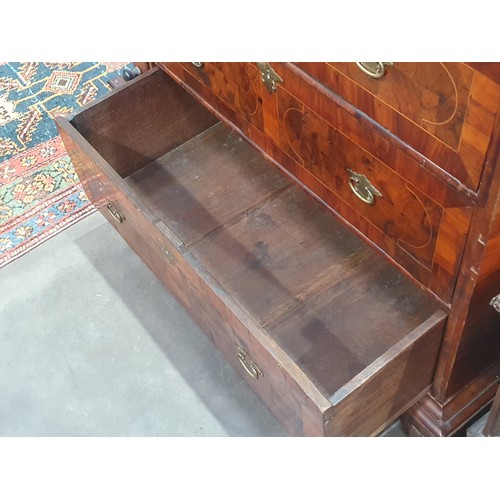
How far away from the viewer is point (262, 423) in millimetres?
1175

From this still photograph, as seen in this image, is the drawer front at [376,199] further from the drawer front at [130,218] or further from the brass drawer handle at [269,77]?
the drawer front at [130,218]

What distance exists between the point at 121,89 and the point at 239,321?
0.54 meters

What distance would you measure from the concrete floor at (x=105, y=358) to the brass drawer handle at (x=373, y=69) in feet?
2.15

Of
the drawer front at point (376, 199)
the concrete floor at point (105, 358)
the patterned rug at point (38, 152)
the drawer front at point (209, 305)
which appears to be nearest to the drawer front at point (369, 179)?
the drawer front at point (376, 199)

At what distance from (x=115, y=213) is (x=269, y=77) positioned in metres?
0.41

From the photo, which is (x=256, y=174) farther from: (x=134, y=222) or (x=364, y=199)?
(x=364, y=199)

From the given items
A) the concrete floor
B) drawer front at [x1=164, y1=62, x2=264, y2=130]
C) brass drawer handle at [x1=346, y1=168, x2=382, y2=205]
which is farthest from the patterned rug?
brass drawer handle at [x1=346, y1=168, x2=382, y2=205]

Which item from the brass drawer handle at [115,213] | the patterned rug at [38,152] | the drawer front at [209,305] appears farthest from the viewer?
the patterned rug at [38,152]

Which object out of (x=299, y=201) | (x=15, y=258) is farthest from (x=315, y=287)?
(x=15, y=258)

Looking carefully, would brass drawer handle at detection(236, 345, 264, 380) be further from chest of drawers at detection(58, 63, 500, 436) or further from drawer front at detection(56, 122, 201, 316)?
drawer front at detection(56, 122, 201, 316)

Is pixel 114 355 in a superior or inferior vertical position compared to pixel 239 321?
inferior

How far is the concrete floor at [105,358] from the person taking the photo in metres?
1.19

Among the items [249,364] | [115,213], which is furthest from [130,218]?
[249,364]

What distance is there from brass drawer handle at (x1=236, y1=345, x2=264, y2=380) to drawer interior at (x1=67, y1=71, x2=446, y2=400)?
55mm
